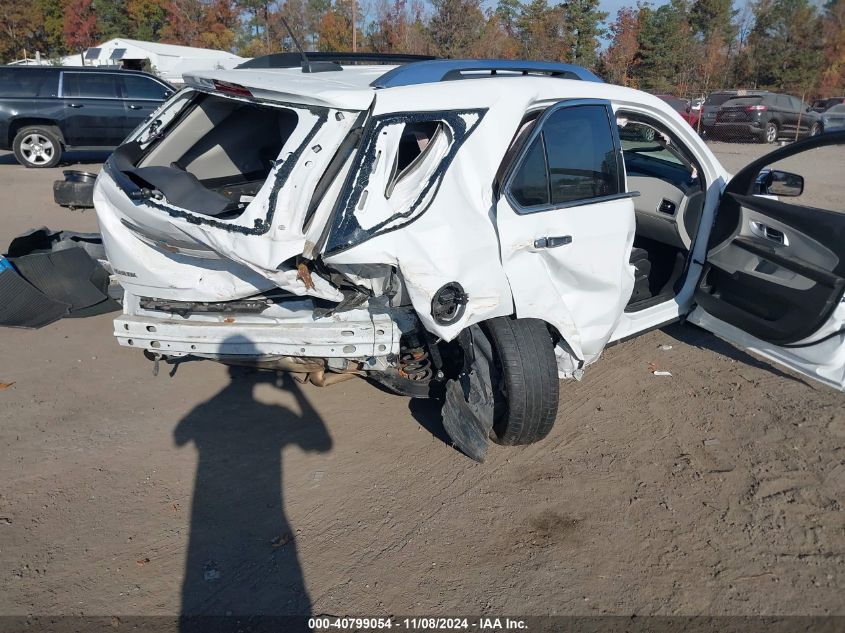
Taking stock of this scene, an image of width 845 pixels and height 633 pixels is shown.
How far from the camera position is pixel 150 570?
2.87 meters

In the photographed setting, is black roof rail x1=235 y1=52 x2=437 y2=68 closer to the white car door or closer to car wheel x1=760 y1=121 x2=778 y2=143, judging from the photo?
the white car door

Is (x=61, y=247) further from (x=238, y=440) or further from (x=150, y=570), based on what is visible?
(x=150, y=570)

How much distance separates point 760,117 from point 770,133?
29.3 inches

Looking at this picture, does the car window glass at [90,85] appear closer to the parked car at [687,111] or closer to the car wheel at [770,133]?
the parked car at [687,111]

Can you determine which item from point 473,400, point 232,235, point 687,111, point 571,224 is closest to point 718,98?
point 687,111

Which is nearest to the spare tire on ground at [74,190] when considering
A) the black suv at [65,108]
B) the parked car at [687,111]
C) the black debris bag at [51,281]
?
the black debris bag at [51,281]

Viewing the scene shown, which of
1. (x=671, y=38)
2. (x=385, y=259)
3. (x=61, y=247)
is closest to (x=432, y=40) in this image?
(x=671, y=38)

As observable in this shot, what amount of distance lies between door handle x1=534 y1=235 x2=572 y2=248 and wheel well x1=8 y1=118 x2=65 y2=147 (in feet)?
40.8

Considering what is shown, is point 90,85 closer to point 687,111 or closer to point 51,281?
point 51,281

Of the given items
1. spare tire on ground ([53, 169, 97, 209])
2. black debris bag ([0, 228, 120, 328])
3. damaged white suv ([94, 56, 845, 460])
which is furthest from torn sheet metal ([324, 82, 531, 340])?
spare tire on ground ([53, 169, 97, 209])

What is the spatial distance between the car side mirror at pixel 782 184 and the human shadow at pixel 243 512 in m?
3.19

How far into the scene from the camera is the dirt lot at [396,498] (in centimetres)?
280

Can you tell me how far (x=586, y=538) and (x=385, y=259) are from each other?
1.60 m

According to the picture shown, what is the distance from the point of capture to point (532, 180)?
136 inches
